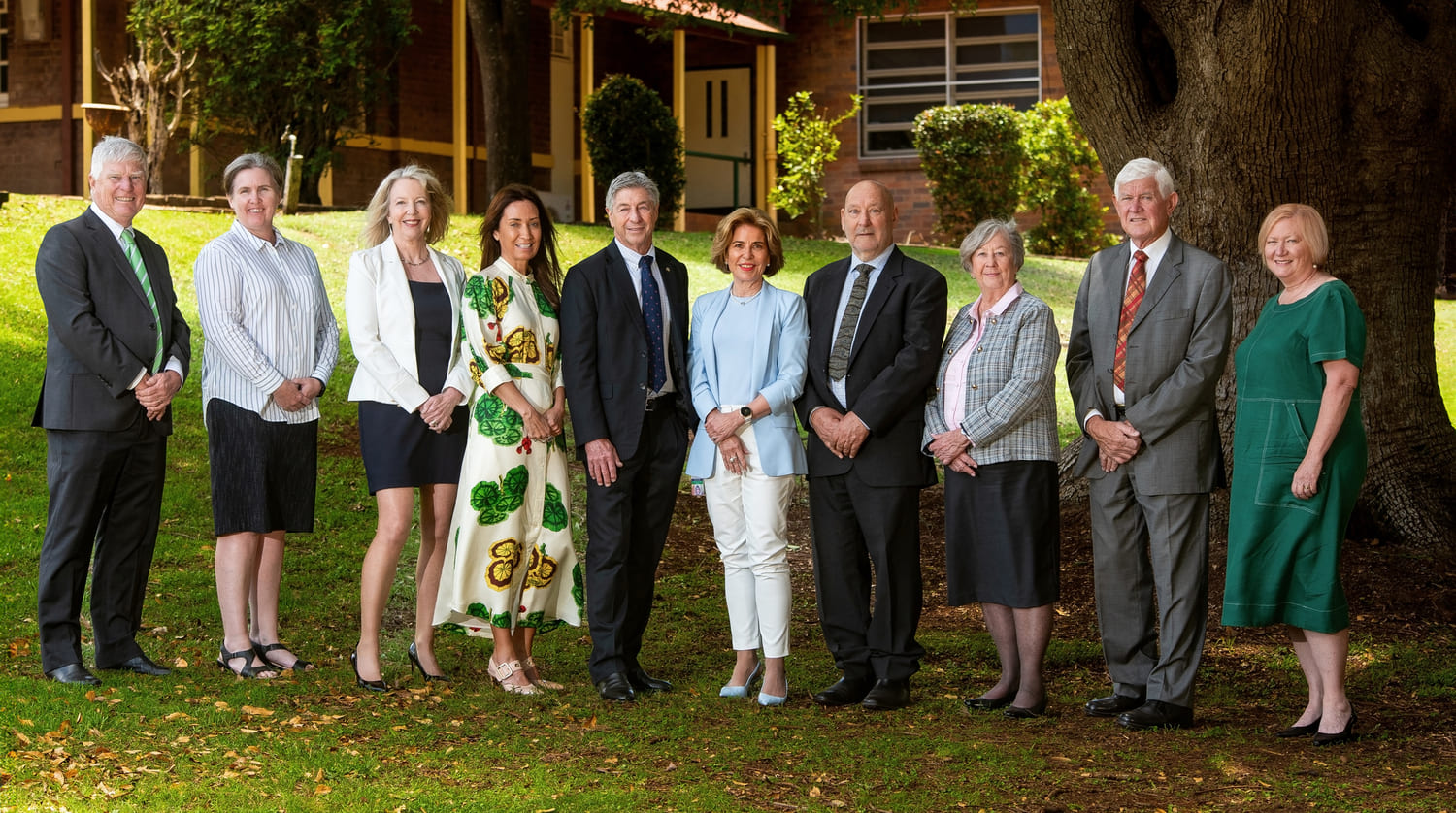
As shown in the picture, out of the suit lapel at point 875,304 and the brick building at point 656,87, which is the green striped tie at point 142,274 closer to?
the suit lapel at point 875,304

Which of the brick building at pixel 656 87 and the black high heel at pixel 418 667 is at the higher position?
the brick building at pixel 656 87

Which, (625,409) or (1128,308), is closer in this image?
(1128,308)

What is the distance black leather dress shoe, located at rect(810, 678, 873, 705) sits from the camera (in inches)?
226

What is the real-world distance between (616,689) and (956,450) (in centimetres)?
159

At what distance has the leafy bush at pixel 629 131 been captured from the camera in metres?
18.2

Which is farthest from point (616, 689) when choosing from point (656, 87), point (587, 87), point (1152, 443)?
point (656, 87)

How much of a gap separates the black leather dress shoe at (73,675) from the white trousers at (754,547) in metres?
2.40

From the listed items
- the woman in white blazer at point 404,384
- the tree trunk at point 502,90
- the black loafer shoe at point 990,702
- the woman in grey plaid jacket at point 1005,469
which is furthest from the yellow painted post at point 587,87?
the black loafer shoe at point 990,702

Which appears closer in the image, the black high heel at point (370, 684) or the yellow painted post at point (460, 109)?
the black high heel at point (370, 684)

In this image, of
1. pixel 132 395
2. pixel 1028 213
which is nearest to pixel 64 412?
pixel 132 395

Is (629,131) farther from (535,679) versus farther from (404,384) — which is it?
(535,679)

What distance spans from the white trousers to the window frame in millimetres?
18429

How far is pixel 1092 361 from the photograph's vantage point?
5668 millimetres

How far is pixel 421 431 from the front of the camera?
18.9 ft
